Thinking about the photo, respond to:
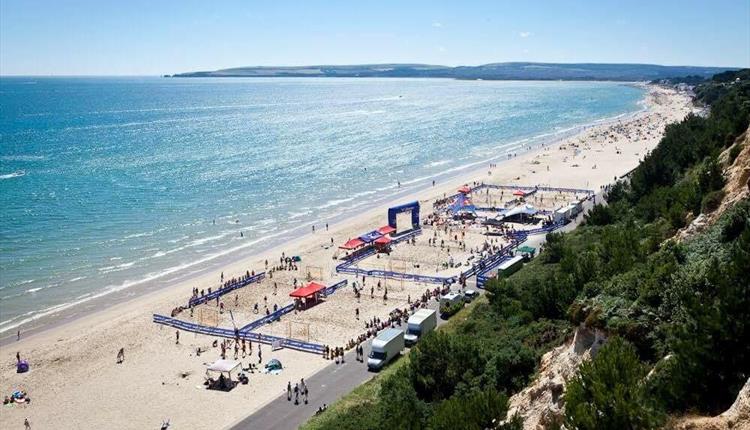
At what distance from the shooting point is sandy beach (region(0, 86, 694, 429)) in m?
26.2

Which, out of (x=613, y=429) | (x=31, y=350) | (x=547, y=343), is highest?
(x=613, y=429)

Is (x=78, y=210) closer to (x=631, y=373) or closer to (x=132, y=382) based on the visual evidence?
(x=132, y=382)

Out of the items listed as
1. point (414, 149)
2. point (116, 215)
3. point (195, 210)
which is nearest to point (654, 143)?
point (414, 149)

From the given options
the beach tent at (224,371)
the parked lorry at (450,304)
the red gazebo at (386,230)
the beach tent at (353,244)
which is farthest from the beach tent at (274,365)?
the red gazebo at (386,230)

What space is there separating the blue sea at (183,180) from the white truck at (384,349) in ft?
70.2

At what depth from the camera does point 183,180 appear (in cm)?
7775

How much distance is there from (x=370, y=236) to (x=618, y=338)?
124 ft

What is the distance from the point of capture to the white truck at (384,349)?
27.2 m

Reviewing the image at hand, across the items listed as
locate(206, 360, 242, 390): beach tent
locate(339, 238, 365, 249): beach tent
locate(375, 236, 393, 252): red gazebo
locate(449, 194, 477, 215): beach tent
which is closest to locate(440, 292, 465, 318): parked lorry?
locate(206, 360, 242, 390): beach tent

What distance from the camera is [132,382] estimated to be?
95.5 ft

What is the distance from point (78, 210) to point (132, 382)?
37.4 meters

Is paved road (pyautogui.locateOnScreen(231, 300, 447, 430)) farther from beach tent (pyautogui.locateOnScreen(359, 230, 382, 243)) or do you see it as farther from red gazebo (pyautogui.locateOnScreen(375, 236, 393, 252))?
beach tent (pyautogui.locateOnScreen(359, 230, 382, 243))

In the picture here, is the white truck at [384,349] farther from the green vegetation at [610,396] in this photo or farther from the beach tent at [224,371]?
the green vegetation at [610,396]

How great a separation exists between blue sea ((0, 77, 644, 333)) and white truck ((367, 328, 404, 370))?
2140 cm
